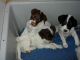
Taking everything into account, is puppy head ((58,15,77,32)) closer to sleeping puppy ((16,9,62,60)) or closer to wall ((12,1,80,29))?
sleeping puppy ((16,9,62,60))

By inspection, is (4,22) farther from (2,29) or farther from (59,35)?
(59,35)

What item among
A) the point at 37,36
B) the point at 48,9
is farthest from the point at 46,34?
the point at 48,9

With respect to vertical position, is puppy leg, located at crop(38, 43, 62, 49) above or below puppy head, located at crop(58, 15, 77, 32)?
below

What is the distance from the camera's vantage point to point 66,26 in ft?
4.49

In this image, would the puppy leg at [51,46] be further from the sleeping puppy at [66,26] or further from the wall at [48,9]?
the wall at [48,9]

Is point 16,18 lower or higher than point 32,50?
higher

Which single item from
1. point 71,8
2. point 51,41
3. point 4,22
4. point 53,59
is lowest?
point 53,59

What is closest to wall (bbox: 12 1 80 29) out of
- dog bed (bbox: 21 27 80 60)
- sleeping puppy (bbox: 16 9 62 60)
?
sleeping puppy (bbox: 16 9 62 60)

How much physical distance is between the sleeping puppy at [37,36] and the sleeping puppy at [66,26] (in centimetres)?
7

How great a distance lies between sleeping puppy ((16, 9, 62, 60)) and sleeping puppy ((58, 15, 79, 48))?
7cm

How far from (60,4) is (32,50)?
0.42 meters

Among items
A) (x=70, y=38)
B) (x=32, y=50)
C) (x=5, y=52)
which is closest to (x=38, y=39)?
(x=32, y=50)

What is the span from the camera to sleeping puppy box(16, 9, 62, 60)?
4.52ft

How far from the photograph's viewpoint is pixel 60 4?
155 cm
